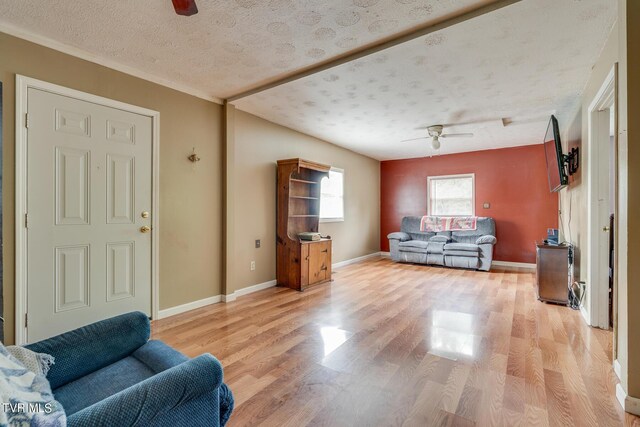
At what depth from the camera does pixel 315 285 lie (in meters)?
4.54

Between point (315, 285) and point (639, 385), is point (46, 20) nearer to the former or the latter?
point (315, 285)

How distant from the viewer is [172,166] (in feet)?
10.7

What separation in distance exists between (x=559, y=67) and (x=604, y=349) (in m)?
2.47

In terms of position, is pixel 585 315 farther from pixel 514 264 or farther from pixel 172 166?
pixel 172 166

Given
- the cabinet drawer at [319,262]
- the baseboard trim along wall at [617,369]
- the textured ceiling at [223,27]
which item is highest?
the textured ceiling at [223,27]

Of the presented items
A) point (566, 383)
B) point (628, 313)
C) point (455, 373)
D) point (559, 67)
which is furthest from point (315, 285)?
point (559, 67)

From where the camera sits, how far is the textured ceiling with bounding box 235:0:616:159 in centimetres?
218

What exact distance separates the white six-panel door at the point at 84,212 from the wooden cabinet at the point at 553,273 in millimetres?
4487

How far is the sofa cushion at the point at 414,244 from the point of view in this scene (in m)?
6.17

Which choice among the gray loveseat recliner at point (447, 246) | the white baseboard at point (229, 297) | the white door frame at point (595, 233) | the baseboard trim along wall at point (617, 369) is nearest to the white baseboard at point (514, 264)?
the gray loveseat recliner at point (447, 246)

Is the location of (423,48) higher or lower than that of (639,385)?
higher

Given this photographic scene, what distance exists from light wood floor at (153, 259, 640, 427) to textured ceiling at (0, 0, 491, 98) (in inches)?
97.3

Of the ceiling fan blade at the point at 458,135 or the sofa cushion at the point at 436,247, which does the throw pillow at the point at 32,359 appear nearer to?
the ceiling fan blade at the point at 458,135

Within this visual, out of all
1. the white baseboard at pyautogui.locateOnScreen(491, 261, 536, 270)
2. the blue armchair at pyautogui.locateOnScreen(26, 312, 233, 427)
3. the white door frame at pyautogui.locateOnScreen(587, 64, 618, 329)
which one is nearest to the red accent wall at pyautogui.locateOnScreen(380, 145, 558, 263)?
the white baseboard at pyautogui.locateOnScreen(491, 261, 536, 270)
